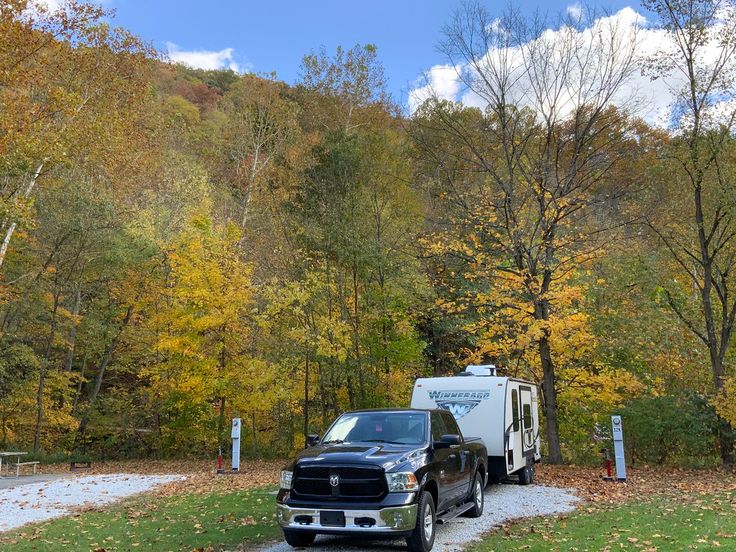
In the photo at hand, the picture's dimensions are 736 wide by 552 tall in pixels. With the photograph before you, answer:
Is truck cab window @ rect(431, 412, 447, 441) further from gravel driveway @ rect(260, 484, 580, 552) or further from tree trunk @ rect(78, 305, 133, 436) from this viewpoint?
tree trunk @ rect(78, 305, 133, 436)

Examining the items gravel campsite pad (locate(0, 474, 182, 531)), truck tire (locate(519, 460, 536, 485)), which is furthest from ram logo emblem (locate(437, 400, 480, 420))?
gravel campsite pad (locate(0, 474, 182, 531))

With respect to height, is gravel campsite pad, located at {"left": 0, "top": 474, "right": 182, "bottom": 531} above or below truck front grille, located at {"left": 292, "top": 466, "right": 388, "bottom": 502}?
below

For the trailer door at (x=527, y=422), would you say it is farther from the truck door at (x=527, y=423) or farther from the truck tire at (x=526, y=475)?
the truck tire at (x=526, y=475)

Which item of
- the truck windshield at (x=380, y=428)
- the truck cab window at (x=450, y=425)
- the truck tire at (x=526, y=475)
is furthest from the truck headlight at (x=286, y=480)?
the truck tire at (x=526, y=475)

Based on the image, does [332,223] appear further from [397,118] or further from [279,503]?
[279,503]

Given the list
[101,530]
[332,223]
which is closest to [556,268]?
[332,223]

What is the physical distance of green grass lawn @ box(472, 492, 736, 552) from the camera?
700cm

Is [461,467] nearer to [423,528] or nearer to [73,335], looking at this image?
[423,528]

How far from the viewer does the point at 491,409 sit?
11953 mm

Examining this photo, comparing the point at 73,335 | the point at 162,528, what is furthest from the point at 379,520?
the point at 73,335

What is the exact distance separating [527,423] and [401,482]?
24.6ft

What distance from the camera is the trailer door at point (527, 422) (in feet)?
43.1

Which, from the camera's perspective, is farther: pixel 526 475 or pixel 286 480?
pixel 526 475

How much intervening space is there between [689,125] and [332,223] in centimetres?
1119
